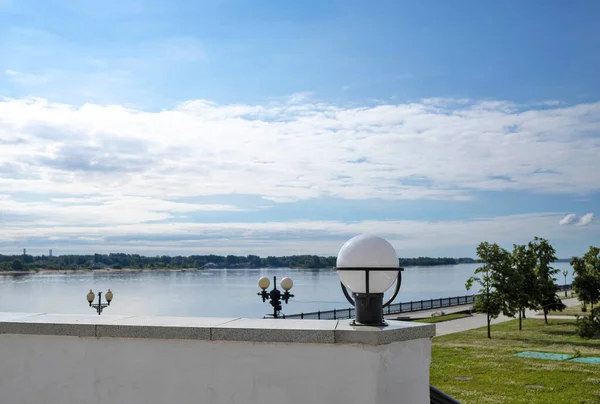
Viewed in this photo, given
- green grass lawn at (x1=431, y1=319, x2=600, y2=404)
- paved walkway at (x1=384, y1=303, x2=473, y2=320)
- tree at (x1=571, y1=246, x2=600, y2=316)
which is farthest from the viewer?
paved walkway at (x1=384, y1=303, x2=473, y2=320)

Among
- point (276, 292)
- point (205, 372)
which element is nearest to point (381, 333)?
point (205, 372)

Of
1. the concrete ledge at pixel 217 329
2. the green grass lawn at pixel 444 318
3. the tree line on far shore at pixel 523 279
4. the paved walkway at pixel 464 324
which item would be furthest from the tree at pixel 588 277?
the concrete ledge at pixel 217 329

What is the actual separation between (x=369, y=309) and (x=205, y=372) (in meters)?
1.44

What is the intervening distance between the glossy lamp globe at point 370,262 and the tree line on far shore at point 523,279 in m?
18.8

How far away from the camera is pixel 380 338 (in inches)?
158

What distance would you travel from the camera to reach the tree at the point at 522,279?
986 inches

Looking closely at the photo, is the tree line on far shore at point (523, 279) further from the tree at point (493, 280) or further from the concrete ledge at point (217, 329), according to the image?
the concrete ledge at point (217, 329)

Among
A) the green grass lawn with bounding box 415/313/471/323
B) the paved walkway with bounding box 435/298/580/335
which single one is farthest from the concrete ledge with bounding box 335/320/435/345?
the green grass lawn with bounding box 415/313/471/323

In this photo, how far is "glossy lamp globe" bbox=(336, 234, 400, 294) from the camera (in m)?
4.32

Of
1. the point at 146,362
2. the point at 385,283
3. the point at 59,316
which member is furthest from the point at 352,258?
the point at 59,316

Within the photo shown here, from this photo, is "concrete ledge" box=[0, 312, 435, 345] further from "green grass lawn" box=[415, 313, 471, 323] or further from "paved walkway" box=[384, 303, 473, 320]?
"paved walkway" box=[384, 303, 473, 320]

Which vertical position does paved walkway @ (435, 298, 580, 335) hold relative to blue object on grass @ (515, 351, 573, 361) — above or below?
below

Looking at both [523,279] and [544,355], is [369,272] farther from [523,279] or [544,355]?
[523,279]

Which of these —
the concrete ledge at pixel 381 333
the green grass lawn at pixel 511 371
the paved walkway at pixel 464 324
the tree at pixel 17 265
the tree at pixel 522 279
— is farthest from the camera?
the tree at pixel 17 265
